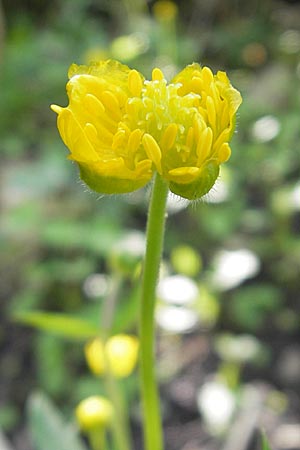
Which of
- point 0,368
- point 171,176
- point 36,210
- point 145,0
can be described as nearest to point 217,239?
point 36,210

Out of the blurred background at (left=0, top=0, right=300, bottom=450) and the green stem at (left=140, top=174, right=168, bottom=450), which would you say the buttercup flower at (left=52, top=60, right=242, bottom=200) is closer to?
the green stem at (left=140, top=174, right=168, bottom=450)

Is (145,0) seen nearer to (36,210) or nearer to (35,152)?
(35,152)

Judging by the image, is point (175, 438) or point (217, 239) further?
point (217, 239)

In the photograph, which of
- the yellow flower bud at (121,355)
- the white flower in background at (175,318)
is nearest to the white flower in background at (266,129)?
the white flower in background at (175,318)

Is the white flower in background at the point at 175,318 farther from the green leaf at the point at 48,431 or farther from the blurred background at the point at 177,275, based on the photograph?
the green leaf at the point at 48,431

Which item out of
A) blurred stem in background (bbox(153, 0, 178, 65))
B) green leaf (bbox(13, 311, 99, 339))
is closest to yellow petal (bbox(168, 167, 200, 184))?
green leaf (bbox(13, 311, 99, 339))

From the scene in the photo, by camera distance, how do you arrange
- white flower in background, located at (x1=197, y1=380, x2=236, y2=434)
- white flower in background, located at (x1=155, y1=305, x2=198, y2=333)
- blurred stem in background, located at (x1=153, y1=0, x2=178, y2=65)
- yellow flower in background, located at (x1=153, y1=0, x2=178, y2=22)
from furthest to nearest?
1. yellow flower in background, located at (x1=153, y1=0, x2=178, y2=22)
2. blurred stem in background, located at (x1=153, y1=0, x2=178, y2=65)
3. white flower in background, located at (x1=155, y1=305, x2=198, y2=333)
4. white flower in background, located at (x1=197, y1=380, x2=236, y2=434)
